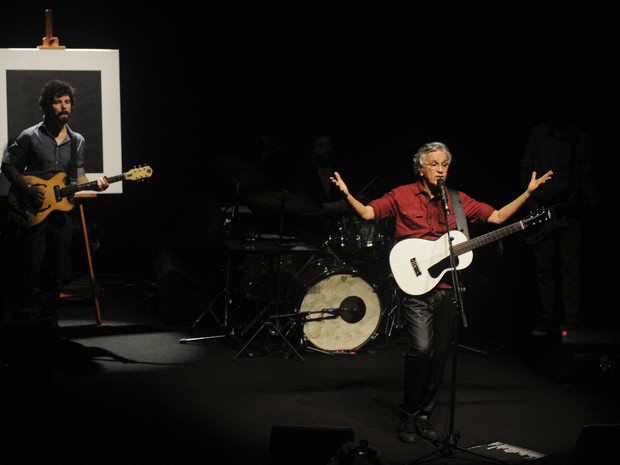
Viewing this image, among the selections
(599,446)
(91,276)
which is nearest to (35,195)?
(91,276)

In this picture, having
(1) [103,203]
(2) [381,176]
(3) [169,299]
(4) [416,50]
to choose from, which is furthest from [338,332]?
(1) [103,203]

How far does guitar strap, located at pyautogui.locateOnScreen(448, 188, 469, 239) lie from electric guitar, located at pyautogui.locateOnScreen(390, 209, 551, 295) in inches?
2.2

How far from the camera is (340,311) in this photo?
7.06 m

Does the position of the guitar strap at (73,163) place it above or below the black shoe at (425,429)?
above

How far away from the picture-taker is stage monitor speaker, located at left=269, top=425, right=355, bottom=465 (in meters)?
3.53

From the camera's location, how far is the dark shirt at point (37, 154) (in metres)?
7.40

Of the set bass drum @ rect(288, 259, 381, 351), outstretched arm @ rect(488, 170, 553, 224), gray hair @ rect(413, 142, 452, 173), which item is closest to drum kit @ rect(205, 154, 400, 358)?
bass drum @ rect(288, 259, 381, 351)

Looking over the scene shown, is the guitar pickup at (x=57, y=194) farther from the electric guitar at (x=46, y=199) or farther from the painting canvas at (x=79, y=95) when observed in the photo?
the painting canvas at (x=79, y=95)

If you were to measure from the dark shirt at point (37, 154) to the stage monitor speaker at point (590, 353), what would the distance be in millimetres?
4407

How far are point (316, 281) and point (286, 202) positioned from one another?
680 millimetres

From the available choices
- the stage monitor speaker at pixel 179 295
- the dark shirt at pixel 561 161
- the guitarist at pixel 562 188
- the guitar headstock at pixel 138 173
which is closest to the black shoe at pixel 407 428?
the guitarist at pixel 562 188

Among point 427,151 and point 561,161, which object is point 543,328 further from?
point 427,151

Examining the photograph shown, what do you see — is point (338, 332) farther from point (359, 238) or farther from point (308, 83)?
point (308, 83)

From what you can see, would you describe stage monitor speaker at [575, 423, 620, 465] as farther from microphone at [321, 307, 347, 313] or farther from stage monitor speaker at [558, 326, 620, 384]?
microphone at [321, 307, 347, 313]
